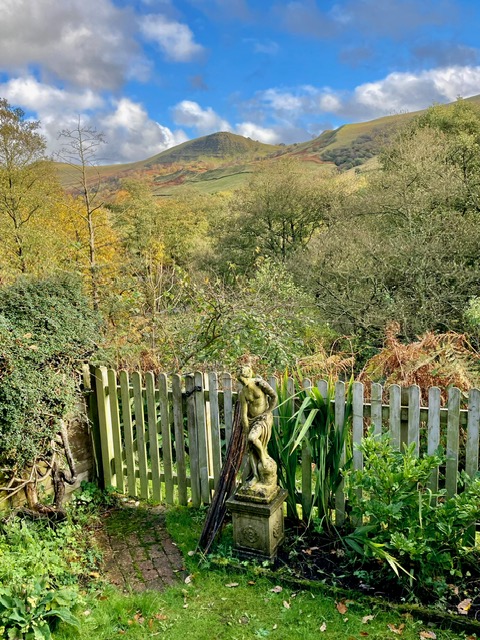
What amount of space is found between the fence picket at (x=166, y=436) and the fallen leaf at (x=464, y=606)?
A: 9.44ft

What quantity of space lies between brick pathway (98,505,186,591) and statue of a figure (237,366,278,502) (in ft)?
3.01

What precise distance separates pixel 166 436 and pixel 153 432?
238 mm

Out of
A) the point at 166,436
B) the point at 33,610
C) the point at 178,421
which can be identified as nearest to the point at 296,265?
the point at 178,421

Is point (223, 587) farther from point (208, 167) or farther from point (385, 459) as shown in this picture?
point (208, 167)

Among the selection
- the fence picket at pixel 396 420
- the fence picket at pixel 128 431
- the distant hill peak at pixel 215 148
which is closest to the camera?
the fence picket at pixel 396 420

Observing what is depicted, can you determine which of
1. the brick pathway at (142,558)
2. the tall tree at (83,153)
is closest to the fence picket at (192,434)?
the brick pathway at (142,558)

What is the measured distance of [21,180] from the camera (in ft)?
63.7

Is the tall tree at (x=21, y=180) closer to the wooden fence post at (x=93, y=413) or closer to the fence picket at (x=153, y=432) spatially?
the wooden fence post at (x=93, y=413)

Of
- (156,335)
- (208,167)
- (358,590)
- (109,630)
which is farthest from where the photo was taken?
(208,167)

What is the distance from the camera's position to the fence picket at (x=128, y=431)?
5.02m

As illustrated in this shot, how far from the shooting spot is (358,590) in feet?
11.4

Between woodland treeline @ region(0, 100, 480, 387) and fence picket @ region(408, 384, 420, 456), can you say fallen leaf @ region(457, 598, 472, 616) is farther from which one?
woodland treeline @ region(0, 100, 480, 387)

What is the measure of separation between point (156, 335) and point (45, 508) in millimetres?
3277

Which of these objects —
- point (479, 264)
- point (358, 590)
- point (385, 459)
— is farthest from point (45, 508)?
point (479, 264)
